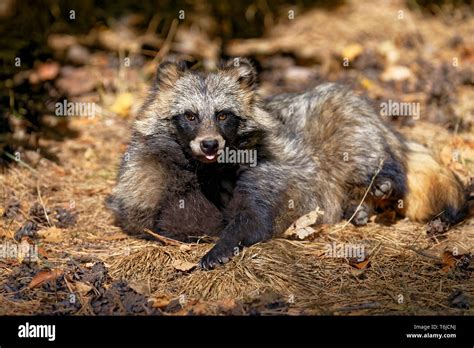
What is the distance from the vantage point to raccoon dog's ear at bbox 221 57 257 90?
6820mm

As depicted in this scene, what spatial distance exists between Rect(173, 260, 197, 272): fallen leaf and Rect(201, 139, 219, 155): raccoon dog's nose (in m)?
0.95

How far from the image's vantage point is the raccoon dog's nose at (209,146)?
19.9ft

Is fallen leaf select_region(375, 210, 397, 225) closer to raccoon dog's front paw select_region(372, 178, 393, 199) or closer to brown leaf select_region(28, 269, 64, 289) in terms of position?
raccoon dog's front paw select_region(372, 178, 393, 199)

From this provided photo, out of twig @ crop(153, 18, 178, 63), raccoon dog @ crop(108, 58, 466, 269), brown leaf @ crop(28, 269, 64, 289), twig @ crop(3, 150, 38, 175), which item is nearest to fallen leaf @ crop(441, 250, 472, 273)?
raccoon dog @ crop(108, 58, 466, 269)

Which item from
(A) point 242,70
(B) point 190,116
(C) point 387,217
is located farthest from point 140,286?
(C) point 387,217

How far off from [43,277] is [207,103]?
2079 millimetres

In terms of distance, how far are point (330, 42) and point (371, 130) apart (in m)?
4.80

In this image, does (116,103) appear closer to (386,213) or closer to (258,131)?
(258,131)

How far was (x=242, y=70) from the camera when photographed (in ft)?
22.4

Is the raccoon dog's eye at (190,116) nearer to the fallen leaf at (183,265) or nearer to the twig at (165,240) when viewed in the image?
the twig at (165,240)

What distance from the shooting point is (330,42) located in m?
12.0

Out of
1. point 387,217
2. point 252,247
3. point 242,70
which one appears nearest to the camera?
point 252,247

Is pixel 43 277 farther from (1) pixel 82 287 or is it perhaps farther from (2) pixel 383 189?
(2) pixel 383 189

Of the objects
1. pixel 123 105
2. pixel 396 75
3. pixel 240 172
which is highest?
pixel 396 75
